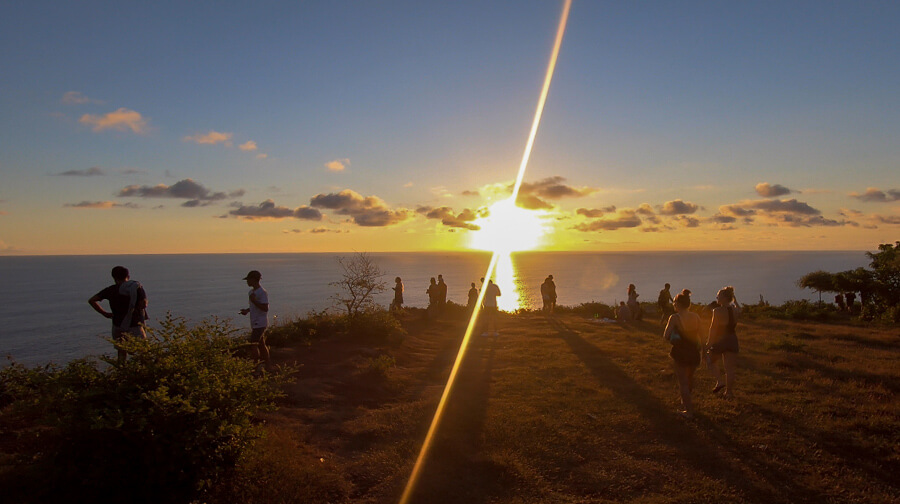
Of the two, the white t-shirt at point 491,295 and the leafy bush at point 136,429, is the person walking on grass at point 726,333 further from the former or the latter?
the white t-shirt at point 491,295

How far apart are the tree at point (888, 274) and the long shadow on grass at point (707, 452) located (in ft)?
57.8

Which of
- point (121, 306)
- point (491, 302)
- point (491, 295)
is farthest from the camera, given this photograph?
point (491, 302)

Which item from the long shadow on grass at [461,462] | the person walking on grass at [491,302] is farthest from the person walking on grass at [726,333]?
the person walking on grass at [491,302]

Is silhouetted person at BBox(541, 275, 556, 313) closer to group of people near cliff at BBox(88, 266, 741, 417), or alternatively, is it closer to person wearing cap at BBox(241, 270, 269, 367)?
group of people near cliff at BBox(88, 266, 741, 417)

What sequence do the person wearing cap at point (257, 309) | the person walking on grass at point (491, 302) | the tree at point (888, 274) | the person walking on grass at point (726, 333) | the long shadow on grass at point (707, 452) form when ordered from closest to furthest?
the long shadow on grass at point (707, 452) → the person walking on grass at point (726, 333) → the person wearing cap at point (257, 309) → the person walking on grass at point (491, 302) → the tree at point (888, 274)

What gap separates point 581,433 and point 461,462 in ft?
7.01

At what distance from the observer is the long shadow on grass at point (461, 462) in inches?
218

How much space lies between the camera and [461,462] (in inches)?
252

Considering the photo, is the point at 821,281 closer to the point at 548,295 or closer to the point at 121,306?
the point at 548,295

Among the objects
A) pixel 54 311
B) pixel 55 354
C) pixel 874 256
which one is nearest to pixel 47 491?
pixel 874 256

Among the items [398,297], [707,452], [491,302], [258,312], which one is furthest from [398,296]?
[707,452]

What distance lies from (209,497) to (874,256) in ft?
91.6

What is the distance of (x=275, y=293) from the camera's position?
8188 cm

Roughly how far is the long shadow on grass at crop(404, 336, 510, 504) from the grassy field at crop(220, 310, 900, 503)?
26 mm
